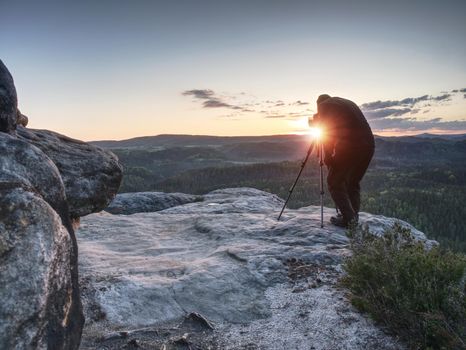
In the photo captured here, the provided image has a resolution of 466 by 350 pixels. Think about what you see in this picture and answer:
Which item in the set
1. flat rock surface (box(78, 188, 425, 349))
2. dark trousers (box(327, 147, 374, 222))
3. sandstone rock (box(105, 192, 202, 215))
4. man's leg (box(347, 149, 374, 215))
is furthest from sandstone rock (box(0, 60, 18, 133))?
sandstone rock (box(105, 192, 202, 215))

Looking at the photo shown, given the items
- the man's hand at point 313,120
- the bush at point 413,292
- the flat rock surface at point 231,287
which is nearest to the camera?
the bush at point 413,292

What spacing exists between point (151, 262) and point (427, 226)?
76.4 m

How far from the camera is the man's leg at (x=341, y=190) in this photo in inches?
424

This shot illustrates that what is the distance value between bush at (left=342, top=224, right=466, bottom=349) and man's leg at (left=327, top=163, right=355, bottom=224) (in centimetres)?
378

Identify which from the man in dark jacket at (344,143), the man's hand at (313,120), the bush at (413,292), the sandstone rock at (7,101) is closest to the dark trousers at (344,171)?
the man in dark jacket at (344,143)

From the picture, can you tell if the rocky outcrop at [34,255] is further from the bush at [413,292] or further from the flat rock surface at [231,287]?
the bush at [413,292]

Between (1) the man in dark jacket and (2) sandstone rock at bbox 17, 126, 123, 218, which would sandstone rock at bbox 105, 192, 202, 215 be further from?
(1) the man in dark jacket

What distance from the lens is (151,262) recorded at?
9.14 m

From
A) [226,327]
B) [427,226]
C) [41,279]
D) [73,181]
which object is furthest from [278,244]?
[427,226]

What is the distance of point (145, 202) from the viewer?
2292 cm

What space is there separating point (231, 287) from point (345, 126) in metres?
5.91

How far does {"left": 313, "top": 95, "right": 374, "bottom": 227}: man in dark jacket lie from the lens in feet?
35.4

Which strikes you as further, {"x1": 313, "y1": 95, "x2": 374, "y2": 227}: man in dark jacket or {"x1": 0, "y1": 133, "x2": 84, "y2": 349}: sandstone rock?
{"x1": 313, "y1": 95, "x2": 374, "y2": 227}: man in dark jacket

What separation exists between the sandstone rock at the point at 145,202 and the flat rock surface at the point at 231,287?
9696 millimetres
